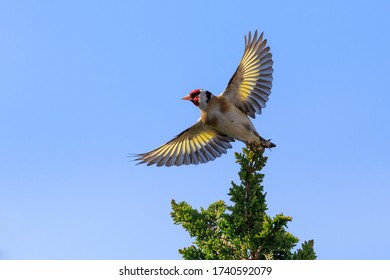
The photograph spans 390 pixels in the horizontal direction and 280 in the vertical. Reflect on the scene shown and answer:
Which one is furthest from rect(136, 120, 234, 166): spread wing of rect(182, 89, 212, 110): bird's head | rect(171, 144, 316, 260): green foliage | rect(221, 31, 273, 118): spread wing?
rect(171, 144, 316, 260): green foliage

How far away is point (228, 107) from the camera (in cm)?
870

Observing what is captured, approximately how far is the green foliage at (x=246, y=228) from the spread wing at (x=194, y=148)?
2019 mm

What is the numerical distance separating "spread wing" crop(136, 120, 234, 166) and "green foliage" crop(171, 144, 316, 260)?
2.02 m

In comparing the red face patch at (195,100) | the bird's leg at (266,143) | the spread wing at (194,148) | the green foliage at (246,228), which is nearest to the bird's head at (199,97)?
the red face patch at (195,100)

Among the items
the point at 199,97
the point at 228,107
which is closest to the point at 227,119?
the point at 228,107

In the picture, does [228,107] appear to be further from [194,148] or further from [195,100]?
[194,148]

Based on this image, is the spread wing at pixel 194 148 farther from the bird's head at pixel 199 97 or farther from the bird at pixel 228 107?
the bird's head at pixel 199 97

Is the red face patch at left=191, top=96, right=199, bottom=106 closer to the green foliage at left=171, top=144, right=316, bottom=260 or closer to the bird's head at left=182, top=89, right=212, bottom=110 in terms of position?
the bird's head at left=182, top=89, right=212, bottom=110

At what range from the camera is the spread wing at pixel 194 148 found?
892cm

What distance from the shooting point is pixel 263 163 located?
668cm

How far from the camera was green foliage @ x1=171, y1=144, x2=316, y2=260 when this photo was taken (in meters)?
6.31

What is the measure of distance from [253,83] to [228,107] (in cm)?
63
